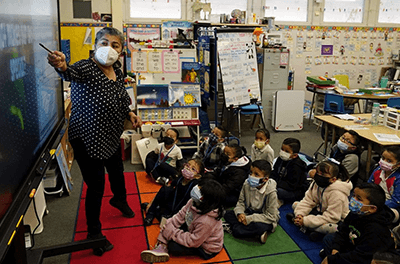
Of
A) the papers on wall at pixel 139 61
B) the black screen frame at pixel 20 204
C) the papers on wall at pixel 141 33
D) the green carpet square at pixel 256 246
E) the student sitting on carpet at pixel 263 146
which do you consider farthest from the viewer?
the papers on wall at pixel 141 33

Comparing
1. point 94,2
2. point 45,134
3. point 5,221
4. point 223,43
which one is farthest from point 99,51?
point 94,2

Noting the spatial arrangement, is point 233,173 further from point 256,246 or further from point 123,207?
point 123,207

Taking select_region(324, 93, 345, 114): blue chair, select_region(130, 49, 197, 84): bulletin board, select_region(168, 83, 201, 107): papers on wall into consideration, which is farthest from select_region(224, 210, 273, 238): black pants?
select_region(324, 93, 345, 114): blue chair

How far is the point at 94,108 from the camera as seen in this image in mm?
2545

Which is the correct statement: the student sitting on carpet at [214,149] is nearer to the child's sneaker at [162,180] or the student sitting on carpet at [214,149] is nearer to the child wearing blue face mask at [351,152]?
the child's sneaker at [162,180]

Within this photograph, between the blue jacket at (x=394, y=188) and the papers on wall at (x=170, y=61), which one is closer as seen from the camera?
the blue jacket at (x=394, y=188)

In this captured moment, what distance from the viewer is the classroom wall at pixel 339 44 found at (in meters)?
8.16

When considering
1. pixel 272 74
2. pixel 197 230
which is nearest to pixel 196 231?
pixel 197 230

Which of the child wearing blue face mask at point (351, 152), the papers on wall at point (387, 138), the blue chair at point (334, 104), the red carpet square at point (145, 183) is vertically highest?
the blue chair at point (334, 104)

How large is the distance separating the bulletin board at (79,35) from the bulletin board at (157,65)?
2.07 m

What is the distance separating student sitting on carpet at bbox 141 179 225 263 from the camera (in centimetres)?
271

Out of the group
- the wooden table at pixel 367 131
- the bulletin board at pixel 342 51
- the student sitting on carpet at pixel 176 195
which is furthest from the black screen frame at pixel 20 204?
the bulletin board at pixel 342 51

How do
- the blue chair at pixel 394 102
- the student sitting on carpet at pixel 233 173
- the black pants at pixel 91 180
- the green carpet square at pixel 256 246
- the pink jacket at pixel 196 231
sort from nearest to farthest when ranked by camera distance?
the black pants at pixel 91 180 < the pink jacket at pixel 196 231 < the green carpet square at pixel 256 246 < the student sitting on carpet at pixel 233 173 < the blue chair at pixel 394 102

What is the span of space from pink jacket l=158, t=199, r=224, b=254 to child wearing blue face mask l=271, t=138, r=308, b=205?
110cm
